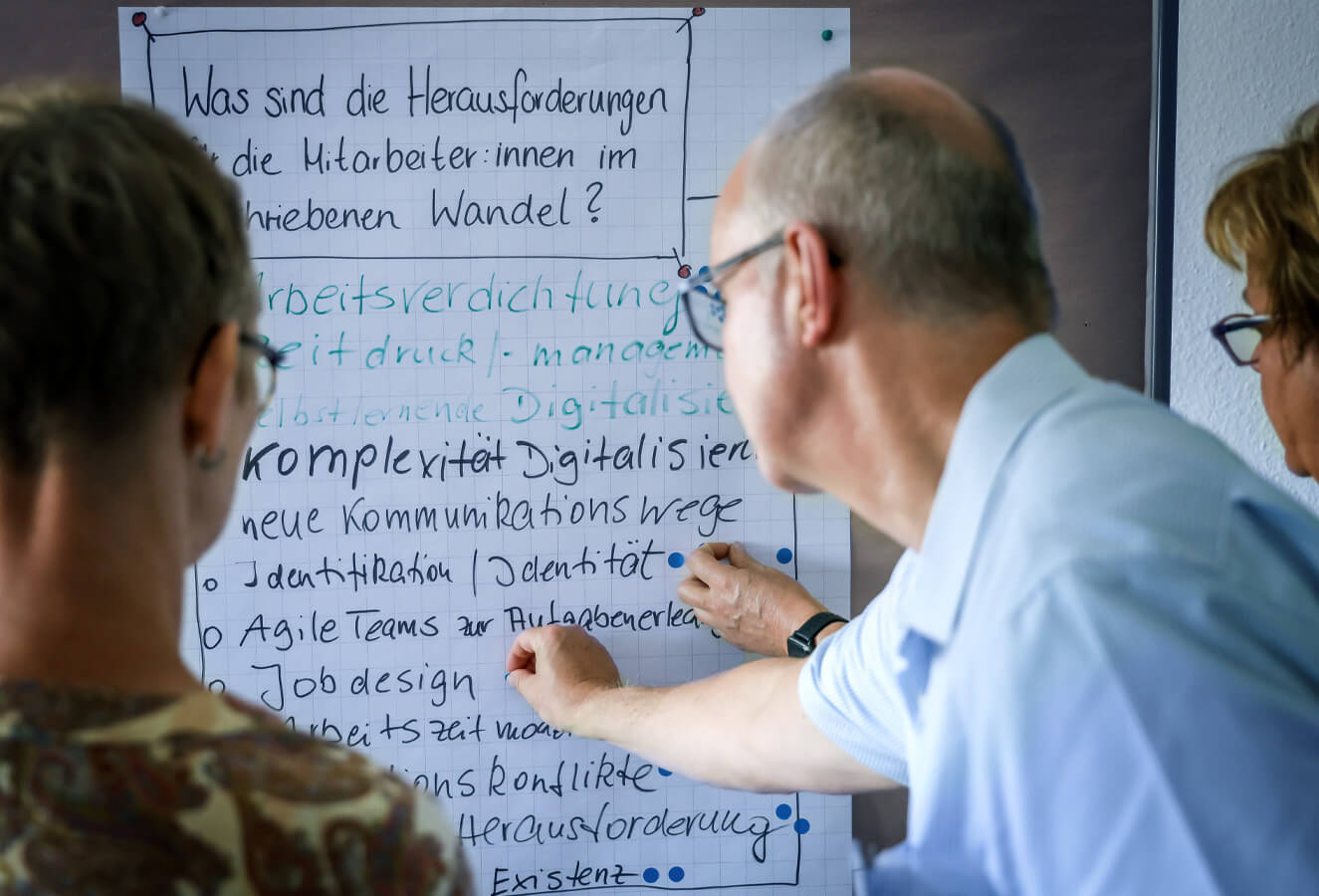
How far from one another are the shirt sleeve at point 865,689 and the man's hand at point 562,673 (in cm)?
25

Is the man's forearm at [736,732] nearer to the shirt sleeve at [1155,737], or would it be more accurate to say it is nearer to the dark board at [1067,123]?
the dark board at [1067,123]

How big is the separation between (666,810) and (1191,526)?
0.80 meters

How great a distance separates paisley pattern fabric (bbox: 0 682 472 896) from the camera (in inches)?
18.5

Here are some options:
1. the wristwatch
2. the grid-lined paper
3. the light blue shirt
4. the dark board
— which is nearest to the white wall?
the dark board

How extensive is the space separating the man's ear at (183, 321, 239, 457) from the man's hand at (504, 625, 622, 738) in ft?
2.14

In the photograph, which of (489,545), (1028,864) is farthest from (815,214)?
(489,545)

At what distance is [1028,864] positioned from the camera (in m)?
0.66

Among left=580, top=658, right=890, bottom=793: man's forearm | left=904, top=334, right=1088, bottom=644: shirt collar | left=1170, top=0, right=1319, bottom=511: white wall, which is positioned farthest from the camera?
left=1170, top=0, right=1319, bottom=511: white wall

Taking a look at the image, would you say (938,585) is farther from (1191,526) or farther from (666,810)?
(666,810)

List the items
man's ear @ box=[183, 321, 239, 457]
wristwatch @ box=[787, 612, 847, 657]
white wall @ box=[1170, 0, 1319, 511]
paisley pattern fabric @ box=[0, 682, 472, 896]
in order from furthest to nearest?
white wall @ box=[1170, 0, 1319, 511]
wristwatch @ box=[787, 612, 847, 657]
man's ear @ box=[183, 321, 239, 457]
paisley pattern fabric @ box=[0, 682, 472, 896]

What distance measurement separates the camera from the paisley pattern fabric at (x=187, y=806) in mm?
469

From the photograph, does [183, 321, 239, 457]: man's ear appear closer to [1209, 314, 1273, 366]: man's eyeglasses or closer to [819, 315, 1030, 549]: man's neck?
[819, 315, 1030, 549]: man's neck

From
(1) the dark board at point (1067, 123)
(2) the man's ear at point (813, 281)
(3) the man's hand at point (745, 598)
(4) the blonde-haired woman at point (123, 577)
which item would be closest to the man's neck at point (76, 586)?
(4) the blonde-haired woman at point (123, 577)

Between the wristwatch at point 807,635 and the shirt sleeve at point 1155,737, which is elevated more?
the shirt sleeve at point 1155,737
